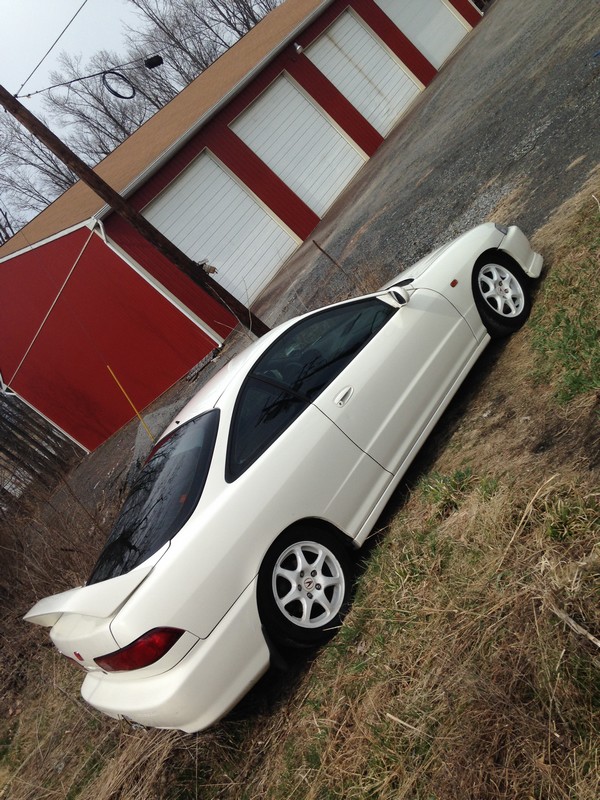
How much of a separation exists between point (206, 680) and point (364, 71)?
798 inches

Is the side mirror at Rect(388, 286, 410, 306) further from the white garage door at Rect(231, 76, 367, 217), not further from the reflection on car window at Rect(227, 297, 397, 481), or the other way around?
the white garage door at Rect(231, 76, 367, 217)

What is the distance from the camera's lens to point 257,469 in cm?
409

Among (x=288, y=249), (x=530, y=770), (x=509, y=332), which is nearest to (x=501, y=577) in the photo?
(x=530, y=770)

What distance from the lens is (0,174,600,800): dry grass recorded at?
2602mm

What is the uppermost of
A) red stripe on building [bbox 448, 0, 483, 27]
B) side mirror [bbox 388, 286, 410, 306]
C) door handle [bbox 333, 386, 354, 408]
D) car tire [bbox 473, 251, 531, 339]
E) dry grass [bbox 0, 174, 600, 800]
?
red stripe on building [bbox 448, 0, 483, 27]

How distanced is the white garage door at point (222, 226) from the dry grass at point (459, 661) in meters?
11.8

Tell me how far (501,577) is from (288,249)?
1530cm

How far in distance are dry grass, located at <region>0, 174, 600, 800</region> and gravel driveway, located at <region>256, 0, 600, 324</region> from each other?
284 centimetres

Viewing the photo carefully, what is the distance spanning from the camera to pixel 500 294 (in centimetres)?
561

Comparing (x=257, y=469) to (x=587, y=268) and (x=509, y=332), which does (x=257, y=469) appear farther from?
(x=587, y=268)

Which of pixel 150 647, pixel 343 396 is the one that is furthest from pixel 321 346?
pixel 150 647

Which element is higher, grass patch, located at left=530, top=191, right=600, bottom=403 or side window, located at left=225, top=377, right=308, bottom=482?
side window, located at left=225, top=377, right=308, bottom=482

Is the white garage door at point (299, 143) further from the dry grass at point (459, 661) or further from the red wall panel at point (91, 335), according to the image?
the dry grass at point (459, 661)

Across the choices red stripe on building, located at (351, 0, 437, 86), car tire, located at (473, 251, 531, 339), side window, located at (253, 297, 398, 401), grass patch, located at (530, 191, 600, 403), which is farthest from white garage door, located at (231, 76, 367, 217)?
side window, located at (253, 297, 398, 401)
